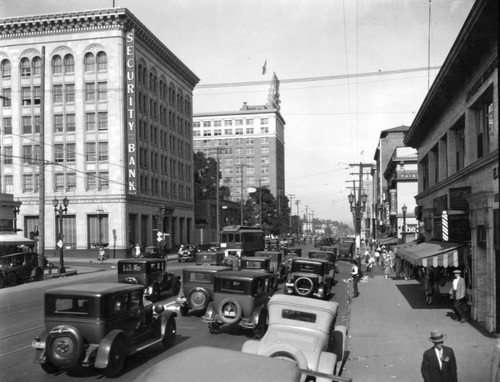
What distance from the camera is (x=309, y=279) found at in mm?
20250

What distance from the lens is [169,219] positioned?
2699 inches

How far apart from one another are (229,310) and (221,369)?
9672mm

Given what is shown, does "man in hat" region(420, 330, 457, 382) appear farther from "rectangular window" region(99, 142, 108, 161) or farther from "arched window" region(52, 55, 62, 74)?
"arched window" region(52, 55, 62, 74)

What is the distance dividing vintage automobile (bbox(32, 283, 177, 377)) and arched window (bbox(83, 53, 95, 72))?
49371 mm

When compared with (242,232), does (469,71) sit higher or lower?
higher

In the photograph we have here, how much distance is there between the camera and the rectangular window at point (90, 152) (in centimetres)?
5622

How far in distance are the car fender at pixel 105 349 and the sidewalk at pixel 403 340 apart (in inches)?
193

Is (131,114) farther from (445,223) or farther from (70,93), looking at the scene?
(445,223)

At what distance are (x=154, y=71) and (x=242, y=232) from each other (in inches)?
1148

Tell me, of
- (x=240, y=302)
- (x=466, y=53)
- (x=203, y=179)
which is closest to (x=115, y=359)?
(x=240, y=302)

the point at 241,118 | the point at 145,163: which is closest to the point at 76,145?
the point at 145,163

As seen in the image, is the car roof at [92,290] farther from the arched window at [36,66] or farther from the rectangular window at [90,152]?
the arched window at [36,66]

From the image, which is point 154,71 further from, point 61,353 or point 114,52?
point 61,353

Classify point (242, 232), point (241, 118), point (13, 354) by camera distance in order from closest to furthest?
point (13, 354) < point (242, 232) < point (241, 118)
